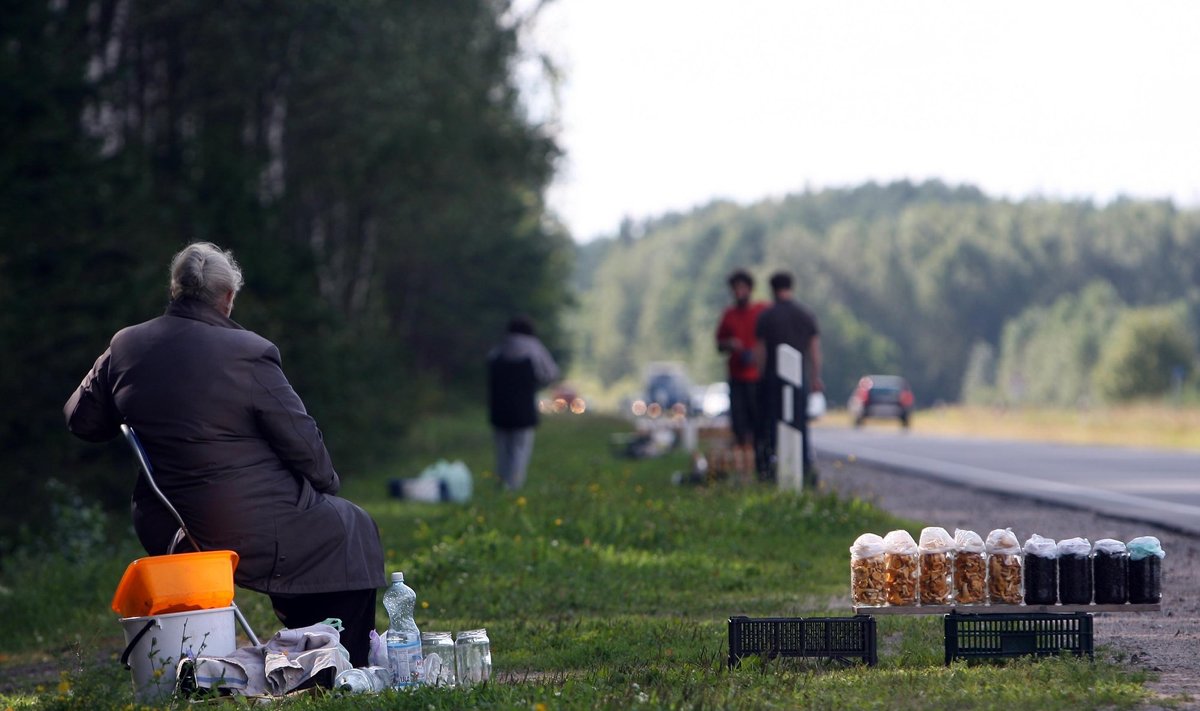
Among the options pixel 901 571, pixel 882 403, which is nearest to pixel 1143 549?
pixel 901 571

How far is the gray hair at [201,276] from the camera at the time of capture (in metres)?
6.93

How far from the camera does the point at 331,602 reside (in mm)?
6941

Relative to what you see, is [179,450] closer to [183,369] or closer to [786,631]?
[183,369]

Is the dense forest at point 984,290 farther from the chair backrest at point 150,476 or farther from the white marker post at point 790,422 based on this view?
the chair backrest at point 150,476

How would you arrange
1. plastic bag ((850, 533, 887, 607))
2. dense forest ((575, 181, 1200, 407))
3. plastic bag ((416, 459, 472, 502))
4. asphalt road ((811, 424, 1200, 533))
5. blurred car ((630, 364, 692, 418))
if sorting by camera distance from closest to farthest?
plastic bag ((850, 533, 887, 607)) → asphalt road ((811, 424, 1200, 533)) → plastic bag ((416, 459, 472, 502)) → blurred car ((630, 364, 692, 418)) → dense forest ((575, 181, 1200, 407))

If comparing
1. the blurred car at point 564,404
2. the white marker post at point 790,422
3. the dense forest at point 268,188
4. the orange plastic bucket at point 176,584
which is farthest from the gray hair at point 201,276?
the blurred car at point 564,404

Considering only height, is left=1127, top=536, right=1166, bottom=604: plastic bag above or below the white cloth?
above

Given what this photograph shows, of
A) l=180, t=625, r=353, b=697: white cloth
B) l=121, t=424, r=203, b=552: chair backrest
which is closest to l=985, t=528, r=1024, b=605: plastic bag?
l=180, t=625, r=353, b=697: white cloth

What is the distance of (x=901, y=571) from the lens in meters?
7.19

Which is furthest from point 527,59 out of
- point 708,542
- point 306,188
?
point 708,542

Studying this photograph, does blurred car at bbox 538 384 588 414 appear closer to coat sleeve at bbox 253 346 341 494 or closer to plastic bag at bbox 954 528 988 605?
plastic bag at bbox 954 528 988 605

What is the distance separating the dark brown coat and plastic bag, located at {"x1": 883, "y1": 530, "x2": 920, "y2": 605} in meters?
2.11

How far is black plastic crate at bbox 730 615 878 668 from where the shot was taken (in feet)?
23.3

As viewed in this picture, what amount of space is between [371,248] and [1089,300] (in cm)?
12830
